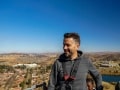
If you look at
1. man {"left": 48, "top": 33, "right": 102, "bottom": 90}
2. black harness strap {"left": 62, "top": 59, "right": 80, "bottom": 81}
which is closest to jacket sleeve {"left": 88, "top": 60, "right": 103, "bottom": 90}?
man {"left": 48, "top": 33, "right": 102, "bottom": 90}

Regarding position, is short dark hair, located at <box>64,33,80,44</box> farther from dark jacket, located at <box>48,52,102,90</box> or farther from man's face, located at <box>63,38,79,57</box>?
dark jacket, located at <box>48,52,102,90</box>

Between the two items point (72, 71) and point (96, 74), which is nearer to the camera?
point (72, 71)

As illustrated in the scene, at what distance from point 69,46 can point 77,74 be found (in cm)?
42

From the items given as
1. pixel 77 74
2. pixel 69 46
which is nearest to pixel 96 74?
pixel 77 74

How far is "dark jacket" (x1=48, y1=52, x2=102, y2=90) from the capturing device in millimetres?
3465

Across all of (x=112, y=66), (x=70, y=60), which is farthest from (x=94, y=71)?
(x=112, y=66)

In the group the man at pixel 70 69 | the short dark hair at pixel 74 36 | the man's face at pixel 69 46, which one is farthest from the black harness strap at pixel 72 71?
the short dark hair at pixel 74 36

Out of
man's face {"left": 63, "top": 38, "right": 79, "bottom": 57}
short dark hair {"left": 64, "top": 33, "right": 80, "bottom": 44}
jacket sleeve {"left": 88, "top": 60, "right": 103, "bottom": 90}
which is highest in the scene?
short dark hair {"left": 64, "top": 33, "right": 80, "bottom": 44}

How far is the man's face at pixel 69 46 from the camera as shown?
3.51m

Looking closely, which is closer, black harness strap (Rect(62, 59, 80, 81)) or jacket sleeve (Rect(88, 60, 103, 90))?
black harness strap (Rect(62, 59, 80, 81))

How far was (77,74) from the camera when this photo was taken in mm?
3477

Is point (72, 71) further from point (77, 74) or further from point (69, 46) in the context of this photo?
point (69, 46)

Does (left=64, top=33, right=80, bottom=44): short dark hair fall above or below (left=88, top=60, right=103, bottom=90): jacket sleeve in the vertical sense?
above

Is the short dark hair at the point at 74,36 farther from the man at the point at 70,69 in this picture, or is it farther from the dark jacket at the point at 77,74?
the dark jacket at the point at 77,74
